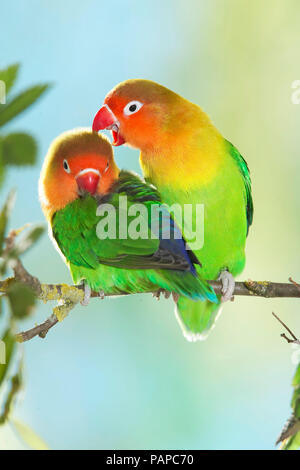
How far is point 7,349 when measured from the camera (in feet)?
2.37

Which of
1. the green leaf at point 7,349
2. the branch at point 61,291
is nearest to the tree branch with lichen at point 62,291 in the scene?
the branch at point 61,291

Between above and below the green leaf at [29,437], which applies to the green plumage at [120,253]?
above

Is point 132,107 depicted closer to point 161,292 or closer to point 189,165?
point 189,165

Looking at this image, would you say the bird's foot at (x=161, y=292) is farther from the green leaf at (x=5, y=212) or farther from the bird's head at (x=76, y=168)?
the green leaf at (x=5, y=212)

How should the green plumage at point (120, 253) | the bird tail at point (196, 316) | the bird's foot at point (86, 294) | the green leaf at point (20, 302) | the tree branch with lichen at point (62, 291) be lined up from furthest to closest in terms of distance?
the bird tail at point (196, 316)
the bird's foot at point (86, 294)
the green plumage at point (120, 253)
the tree branch with lichen at point (62, 291)
the green leaf at point (20, 302)

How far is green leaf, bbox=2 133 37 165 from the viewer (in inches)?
24.6

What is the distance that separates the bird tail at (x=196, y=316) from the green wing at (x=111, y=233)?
0.90ft

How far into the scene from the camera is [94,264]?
113cm

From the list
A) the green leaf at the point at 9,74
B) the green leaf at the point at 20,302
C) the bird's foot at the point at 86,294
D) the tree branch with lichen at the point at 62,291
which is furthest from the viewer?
the bird's foot at the point at 86,294

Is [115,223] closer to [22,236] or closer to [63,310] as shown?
[63,310]

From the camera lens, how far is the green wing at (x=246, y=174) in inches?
52.4

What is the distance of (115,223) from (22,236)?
0.48m
